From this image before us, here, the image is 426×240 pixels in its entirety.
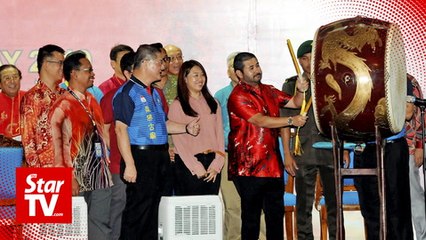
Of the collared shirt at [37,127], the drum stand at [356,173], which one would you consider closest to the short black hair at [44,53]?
the collared shirt at [37,127]

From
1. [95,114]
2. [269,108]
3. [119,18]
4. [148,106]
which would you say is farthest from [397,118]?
[119,18]

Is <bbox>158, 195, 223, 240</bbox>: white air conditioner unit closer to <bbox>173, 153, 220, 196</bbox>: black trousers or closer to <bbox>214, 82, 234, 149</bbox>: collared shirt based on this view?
<bbox>173, 153, 220, 196</bbox>: black trousers

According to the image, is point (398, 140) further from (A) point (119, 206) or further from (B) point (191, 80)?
(A) point (119, 206)

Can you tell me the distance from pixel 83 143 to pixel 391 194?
6.41ft

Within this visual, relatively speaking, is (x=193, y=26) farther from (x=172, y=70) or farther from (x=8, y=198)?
(x=8, y=198)

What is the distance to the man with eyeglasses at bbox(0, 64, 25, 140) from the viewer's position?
23.0 ft

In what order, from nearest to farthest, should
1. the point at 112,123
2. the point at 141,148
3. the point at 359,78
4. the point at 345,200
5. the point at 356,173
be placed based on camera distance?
the point at 359,78, the point at 356,173, the point at 141,148, the point at 112,123, the point at 345,200

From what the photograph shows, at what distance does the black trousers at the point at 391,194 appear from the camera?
5.68m

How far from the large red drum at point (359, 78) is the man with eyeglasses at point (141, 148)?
1067 mm

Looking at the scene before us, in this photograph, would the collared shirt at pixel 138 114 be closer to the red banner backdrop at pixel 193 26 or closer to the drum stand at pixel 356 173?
the drum stand at pixel 356 173

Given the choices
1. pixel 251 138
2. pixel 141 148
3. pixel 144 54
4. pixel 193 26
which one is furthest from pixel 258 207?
pixel 193 26

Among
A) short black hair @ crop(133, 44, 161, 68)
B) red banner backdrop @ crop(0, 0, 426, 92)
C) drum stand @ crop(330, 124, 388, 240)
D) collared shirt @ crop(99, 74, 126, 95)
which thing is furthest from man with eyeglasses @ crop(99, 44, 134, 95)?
drum stand @ crop(330, 124, 388, 240)

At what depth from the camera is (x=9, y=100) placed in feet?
23.1

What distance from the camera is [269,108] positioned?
5.95 metres
